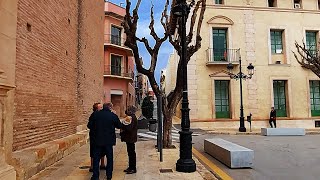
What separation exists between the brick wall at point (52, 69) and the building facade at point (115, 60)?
16.1 metres

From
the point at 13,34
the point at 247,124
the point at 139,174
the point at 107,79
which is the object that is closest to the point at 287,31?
the point at 247,124

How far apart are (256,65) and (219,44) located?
3.26m

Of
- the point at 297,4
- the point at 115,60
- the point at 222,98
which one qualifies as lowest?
the point at 222,98

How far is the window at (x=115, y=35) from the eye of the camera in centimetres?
3041

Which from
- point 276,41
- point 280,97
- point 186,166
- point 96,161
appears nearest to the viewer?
point 96,161

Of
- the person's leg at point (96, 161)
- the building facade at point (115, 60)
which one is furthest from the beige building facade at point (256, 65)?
the person's leg at point (96, 161)

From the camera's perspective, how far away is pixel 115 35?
3069cm

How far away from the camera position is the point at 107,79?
29.5 meters

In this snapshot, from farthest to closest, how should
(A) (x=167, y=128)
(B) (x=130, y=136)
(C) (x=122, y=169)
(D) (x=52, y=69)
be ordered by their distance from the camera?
(A) (x=167, y=128), (D) (x=52, y=69), (C) (x=122, y=169), (B) (x=130, y=136)

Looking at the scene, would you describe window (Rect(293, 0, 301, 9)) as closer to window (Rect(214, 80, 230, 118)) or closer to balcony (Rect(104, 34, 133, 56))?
window (Rect(214, 80, 230, 118))

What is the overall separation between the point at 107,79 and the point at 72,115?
1944cm

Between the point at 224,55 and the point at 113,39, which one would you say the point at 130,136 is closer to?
the point at 224,55

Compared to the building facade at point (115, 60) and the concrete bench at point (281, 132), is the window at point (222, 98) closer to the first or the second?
the concrete bench at point (281, 132)

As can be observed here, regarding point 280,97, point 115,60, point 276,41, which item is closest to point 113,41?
point 115,60
